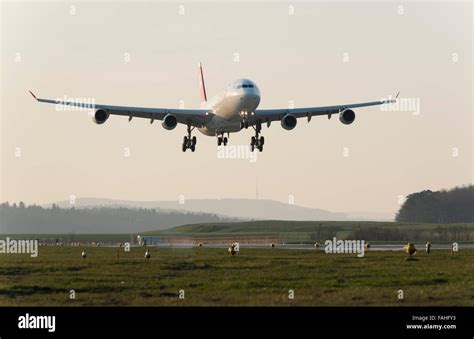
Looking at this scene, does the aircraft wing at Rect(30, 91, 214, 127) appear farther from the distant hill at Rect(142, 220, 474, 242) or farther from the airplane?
the distant hill at Rect(142, 220, 474, 242)

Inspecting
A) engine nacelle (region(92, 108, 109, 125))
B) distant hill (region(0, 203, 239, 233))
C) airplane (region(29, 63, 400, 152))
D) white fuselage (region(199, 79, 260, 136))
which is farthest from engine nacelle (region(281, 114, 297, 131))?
distant hill (region(0, 203, 239, 233))

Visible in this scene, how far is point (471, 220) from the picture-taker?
108 metres

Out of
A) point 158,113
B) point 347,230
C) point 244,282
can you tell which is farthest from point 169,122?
point 347,230

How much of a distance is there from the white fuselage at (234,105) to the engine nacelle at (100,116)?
8.03m

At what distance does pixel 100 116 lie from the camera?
5650 centimetres

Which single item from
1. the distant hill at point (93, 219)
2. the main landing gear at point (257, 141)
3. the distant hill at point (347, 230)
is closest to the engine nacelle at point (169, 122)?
the main landing gear at point (257, 141)

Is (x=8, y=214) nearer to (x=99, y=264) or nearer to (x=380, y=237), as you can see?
(x=380, y=237)

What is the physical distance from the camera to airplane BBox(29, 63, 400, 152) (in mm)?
54000

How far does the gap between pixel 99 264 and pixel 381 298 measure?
78.1 ft

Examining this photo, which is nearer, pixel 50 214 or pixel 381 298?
pixel 381 298
